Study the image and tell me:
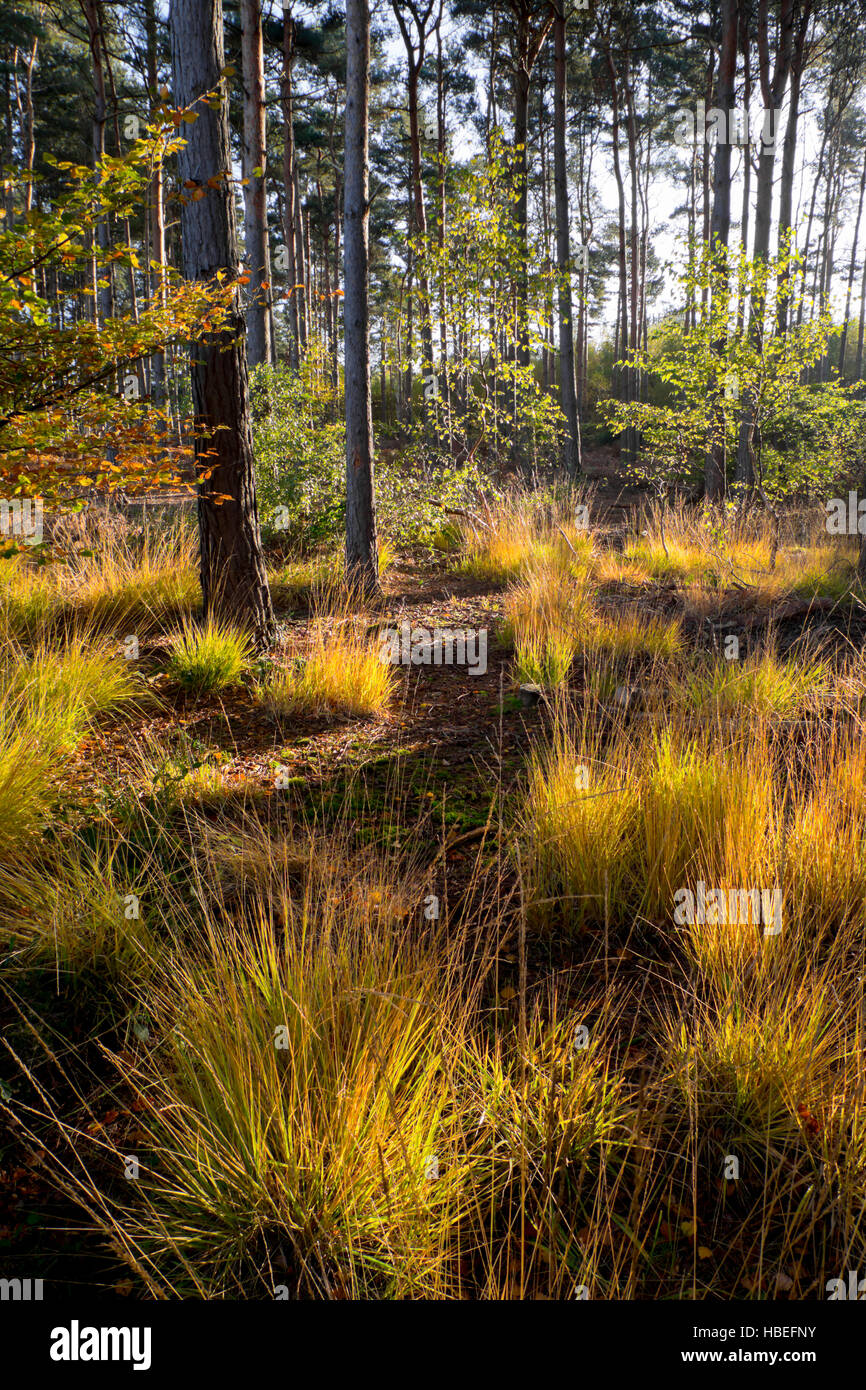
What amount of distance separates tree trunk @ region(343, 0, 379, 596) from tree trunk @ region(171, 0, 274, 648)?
164 cm

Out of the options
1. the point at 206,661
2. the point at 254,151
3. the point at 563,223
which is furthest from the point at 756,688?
the point at 563,223

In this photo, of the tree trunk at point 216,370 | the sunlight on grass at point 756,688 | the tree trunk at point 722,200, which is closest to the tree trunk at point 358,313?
the tree trunk at point 216,370

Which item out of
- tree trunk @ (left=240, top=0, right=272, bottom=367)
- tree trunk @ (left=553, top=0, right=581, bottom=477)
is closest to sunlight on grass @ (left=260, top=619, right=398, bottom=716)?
tree trunk @ (left=240, top=0, right=272, bottom=367)

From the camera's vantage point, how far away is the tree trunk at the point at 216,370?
3.92 metres

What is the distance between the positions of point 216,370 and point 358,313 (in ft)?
7.35

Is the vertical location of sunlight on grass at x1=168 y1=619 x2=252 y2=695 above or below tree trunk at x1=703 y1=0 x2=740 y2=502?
below

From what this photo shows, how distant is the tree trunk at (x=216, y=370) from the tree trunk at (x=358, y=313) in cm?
164

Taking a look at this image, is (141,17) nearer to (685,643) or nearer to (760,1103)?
(685,643)

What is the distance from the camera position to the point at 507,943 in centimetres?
215

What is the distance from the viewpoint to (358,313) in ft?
19.5

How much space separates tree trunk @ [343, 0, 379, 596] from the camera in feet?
18.3

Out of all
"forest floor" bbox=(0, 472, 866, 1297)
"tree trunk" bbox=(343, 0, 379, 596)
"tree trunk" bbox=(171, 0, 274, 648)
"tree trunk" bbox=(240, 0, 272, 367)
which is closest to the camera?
"forest floor" bbox=(0, 472, 866, 1297)

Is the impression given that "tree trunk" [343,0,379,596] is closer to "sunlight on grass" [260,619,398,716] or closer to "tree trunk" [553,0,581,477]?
"sunlight on grass" [260,619,398,716]

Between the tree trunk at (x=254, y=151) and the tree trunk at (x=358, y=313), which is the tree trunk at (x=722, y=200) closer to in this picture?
the tree trunk at (x=358, y=313)
